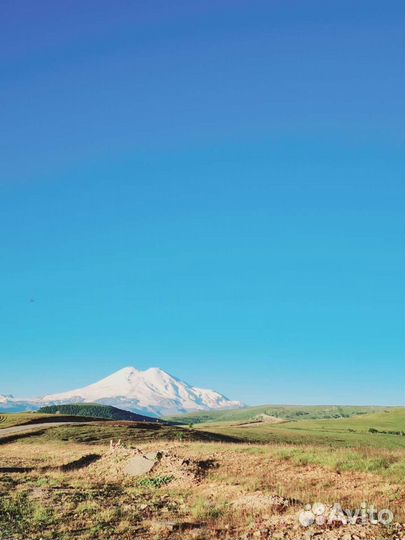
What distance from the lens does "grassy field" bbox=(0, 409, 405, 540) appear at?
15414mm

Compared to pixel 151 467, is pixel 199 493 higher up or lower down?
lower down

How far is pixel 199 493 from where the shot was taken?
21.7 metres

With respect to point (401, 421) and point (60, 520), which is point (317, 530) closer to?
point (60, 520)

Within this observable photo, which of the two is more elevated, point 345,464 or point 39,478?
→ point 345,464

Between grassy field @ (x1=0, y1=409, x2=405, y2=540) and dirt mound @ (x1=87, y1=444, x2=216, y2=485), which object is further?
dirt mound @ (x1=87, y1=444, x2=216, y2=485)

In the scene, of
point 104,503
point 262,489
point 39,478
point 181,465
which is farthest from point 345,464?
point 39,478

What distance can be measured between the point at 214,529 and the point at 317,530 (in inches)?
138

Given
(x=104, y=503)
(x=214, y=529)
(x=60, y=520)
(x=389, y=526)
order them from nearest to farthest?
(x=389, y=526) → (x=214, y=529) → (x=60, y=520) → (x=104, y=503)

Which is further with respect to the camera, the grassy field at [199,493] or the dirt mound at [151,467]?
the dirt mound at [151,467]

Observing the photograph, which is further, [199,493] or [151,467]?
[151,467]

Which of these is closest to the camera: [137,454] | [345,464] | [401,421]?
[345,464]

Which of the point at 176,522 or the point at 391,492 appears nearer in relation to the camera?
the point at 176,522

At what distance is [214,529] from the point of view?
15531mm

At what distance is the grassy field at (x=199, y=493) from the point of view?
1541 cm
